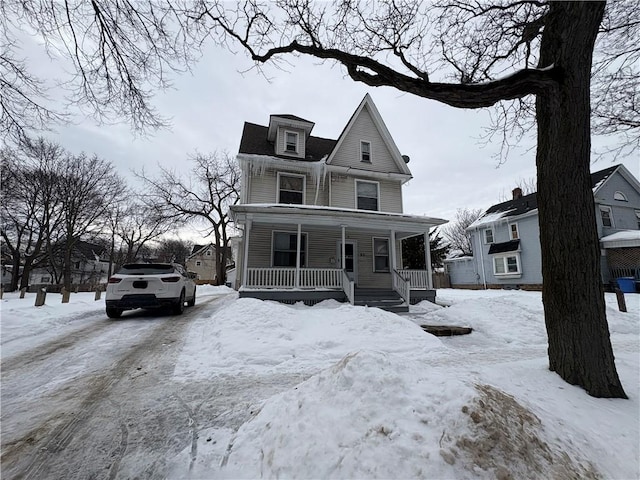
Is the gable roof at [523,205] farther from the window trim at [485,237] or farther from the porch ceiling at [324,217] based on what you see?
the porch ceiling at [324,217]

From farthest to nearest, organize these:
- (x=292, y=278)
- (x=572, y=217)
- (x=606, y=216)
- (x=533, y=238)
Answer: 1. (x=533, y=238)
2. (x=606, y=216)
3. (x=292, y=278)
4. (x=572, y=217)

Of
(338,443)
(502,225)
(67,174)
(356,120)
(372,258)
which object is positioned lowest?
(338,443)

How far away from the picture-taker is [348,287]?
32.3 ft

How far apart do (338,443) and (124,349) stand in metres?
→ 4.70

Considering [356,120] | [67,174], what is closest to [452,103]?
[356,120]

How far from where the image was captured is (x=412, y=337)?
5840 mm

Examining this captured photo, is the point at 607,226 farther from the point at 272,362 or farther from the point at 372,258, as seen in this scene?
the point at 272,362

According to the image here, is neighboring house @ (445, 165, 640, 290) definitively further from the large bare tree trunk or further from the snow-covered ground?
the snow-covered ground

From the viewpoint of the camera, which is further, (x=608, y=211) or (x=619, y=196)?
(x=619, y=196)

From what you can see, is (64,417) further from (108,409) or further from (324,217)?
(324,217)

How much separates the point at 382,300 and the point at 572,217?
733cm

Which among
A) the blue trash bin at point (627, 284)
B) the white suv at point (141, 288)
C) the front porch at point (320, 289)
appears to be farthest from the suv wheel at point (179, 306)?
the blue trash bin at point (627, 284)

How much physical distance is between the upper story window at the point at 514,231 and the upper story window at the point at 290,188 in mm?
17318

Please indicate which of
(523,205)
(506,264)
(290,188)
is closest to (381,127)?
(290,188)
